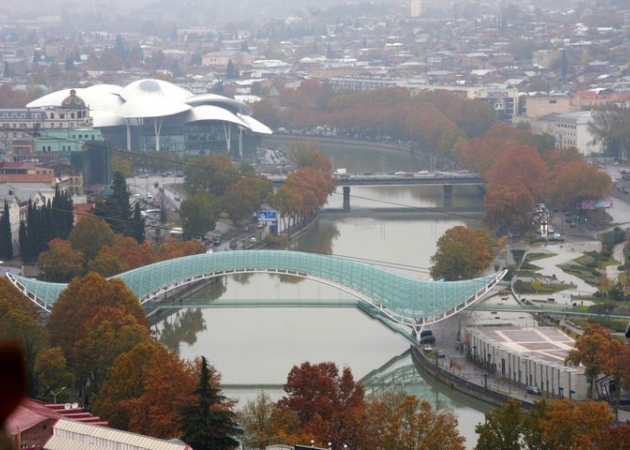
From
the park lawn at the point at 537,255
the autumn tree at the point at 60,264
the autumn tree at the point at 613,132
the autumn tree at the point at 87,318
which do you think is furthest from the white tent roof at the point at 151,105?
the autumn tree at the point at 87,318

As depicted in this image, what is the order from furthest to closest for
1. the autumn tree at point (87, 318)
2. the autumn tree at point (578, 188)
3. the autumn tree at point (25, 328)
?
1. the autumn tree at point (578, 188)
2. the autumn tree at point (87, 318)
3. the autumn tree at point (25, 328)

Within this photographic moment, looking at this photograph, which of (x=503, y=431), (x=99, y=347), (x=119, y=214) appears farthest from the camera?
(x=119, y=214)

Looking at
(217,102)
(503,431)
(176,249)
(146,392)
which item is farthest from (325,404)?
(217,102)

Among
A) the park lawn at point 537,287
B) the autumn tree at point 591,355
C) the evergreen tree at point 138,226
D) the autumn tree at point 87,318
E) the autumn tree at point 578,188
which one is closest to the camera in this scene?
the autumn tree at point 591,355

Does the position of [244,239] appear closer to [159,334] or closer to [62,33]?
[159,334]

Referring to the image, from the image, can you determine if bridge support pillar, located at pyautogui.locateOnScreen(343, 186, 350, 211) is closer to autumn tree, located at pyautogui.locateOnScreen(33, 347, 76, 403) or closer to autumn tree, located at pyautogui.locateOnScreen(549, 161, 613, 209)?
autumn tree, located at pyautogui.locateOnScreen(549, 161, 613, 209)

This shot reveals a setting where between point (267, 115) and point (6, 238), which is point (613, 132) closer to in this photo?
point (267, 115)

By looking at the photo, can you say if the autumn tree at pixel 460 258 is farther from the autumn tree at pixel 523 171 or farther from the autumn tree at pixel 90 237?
the autumn tree at pixel 523 171
